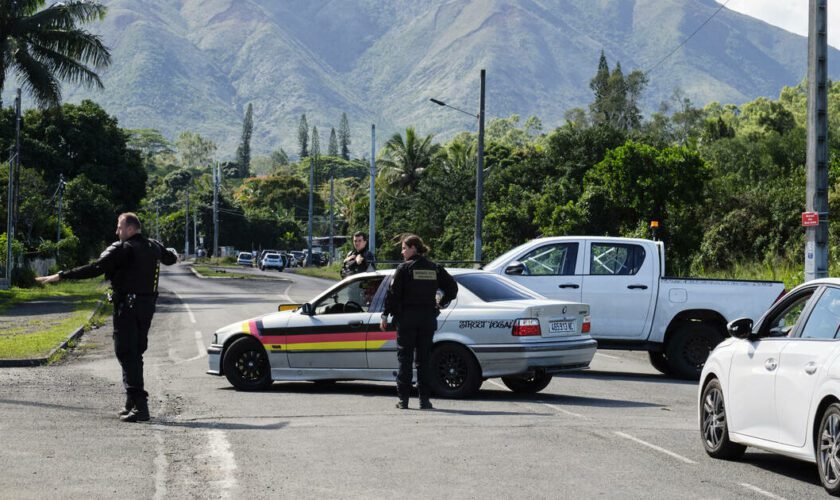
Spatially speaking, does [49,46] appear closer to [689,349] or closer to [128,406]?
[689,349]

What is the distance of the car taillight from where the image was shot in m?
13.4

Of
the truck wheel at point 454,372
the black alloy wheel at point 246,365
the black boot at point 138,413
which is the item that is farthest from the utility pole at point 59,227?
the black boot at point 138,413

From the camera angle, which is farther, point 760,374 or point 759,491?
point 760,374

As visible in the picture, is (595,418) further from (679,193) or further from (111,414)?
(679,193)

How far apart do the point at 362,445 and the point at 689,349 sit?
8.10 metres

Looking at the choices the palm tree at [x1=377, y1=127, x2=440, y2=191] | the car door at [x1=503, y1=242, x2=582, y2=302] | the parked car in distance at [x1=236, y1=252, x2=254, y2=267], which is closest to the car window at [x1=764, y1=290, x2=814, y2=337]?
the car door at [x1=503, y1=242, x2=582, y2=302]

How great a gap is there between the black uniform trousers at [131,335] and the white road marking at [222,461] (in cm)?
105

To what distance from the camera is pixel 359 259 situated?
17844 millimetres

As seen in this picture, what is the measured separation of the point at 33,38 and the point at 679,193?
72.2 ft

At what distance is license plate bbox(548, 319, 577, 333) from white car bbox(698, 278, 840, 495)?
3.75m

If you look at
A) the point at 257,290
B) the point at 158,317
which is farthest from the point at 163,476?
the point at 257,290

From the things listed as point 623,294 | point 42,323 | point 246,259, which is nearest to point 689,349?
point 623,294

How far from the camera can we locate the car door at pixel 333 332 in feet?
46.2

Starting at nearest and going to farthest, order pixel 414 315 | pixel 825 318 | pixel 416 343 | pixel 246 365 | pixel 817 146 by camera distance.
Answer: pixel 825 318 → pixel 414 315 → pixel 416 343 → pixel 246 365 → pixel 817 146
